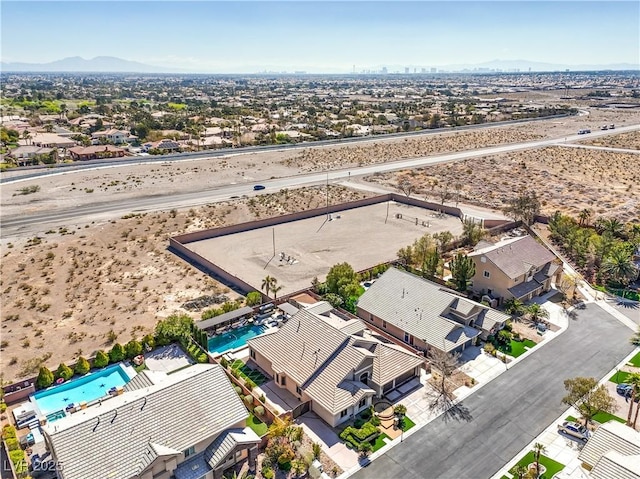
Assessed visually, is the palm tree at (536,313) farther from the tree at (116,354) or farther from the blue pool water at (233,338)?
the tree at (116,354)

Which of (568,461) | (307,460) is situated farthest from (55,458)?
(568,461)

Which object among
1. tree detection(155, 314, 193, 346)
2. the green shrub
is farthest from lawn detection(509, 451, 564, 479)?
the green shrub

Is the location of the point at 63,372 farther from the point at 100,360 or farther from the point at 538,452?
the point at 538,452

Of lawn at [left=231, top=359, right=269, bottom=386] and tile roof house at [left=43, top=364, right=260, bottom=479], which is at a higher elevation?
tile roof house at [left=43, top=364, right=260, bottom=479]

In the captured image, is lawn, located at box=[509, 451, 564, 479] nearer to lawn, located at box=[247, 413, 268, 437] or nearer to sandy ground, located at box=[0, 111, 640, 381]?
lawn, located at box=[247, 413, 268, 437]

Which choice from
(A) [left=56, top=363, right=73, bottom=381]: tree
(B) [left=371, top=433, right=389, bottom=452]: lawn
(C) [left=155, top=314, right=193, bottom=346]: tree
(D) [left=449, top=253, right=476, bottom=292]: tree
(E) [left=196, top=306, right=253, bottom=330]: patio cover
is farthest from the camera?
(D) [left=449, top=253, right=476, bottom=292]: tree
